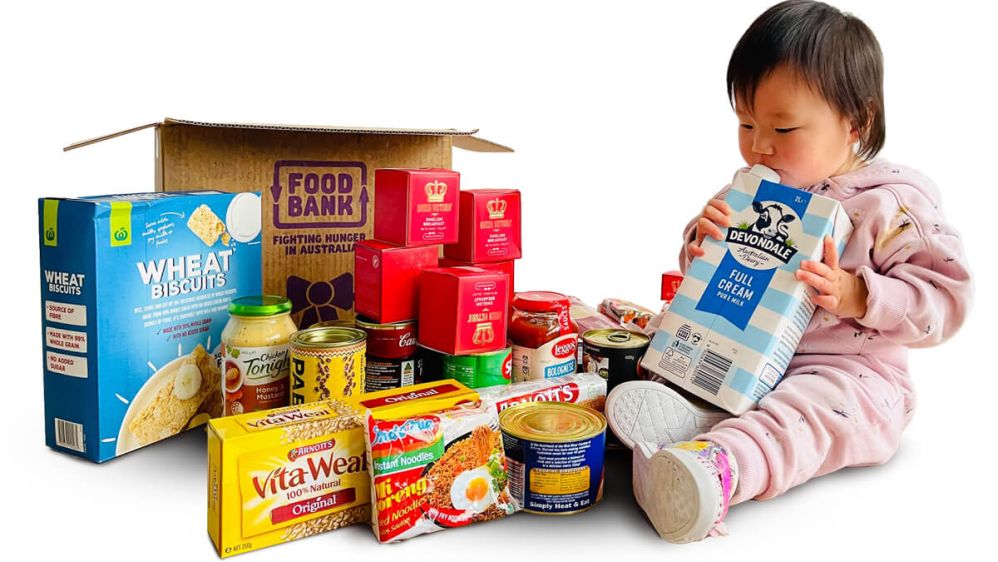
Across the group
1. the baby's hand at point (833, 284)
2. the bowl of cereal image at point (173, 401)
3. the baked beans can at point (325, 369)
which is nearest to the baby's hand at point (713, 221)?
the baby's hand at point (833, 284)

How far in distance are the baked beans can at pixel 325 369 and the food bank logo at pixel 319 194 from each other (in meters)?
0.86

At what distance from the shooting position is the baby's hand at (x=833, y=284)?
2170 millimetres

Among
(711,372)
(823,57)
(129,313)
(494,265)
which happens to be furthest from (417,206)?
(823,57)

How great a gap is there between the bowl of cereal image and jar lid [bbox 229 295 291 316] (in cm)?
29

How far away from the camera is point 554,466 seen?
1995 millimetres

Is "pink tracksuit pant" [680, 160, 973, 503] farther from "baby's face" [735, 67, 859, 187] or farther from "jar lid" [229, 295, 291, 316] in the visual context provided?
"jar lid" [229, 295, 291, 316]

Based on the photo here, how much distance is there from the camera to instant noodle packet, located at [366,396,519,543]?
1880 millimetres

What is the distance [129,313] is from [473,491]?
1051 millimetres

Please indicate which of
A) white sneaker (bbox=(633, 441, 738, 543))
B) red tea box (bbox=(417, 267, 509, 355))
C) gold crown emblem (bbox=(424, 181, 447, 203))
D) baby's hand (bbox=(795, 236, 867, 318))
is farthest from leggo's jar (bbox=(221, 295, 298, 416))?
baby's hand (bbox=(795, 236, 867, 318))

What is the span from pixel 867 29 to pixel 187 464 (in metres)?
2.16

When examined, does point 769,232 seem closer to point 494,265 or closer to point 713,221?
point 713,221

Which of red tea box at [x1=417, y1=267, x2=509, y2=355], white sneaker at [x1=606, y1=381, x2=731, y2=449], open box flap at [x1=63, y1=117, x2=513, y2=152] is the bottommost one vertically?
white sneaker at [x1=606, y1=381, x2=731, y2=449]

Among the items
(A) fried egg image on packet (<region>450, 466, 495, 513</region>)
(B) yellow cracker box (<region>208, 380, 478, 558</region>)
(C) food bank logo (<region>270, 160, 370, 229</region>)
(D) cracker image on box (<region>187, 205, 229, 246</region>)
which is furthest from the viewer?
(C) food bank logo (<region>270, 160, 370, 229</region>)

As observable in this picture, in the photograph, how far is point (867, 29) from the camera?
7.54 ft
